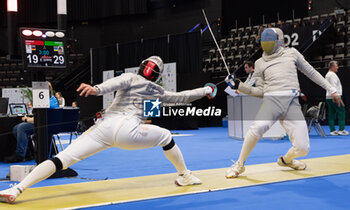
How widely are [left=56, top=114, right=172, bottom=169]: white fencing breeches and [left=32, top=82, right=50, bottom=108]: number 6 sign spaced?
1170 millimetres

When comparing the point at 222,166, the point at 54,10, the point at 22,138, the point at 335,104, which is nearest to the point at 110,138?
the point at 222,166

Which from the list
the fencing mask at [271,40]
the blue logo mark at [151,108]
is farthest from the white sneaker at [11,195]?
the fencing mask at [271,40]

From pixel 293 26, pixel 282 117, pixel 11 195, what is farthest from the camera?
pixel 293 26

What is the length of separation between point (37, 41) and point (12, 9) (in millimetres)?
454

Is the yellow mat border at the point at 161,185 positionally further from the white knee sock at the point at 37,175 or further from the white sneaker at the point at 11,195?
the white knee sock at the point at 37,175

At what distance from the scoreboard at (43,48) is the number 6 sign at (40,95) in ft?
0.61

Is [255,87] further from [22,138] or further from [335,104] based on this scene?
[335,104]

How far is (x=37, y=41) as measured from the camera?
166 inches

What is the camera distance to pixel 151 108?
3.49 m

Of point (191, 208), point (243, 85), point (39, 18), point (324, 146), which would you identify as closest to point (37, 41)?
point (243, 85)

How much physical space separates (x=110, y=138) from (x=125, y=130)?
0.42 feet

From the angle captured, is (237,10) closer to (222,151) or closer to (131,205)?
(222,151)

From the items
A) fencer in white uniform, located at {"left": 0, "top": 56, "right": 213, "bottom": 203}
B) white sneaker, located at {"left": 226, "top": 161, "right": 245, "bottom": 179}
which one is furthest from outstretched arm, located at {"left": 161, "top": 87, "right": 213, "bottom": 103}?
white sneaker, located at {"left": 226, "top": 161, "right": 245, "bottom": 179}

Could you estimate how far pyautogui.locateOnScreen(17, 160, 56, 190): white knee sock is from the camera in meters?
2.98
